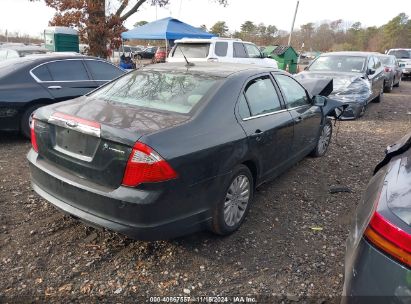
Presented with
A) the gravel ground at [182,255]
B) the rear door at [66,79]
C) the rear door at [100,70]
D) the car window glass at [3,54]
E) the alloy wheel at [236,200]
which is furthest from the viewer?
the car window glass at [3,54]

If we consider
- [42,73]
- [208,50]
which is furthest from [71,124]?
[208,50]

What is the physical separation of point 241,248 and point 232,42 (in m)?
10.2

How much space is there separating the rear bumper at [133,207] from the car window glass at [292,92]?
80.6 inches

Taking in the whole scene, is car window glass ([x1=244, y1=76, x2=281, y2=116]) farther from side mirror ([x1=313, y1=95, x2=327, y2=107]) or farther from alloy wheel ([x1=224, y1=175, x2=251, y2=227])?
side mirror ([x1=313, y1=95, x2=327, y2=107])

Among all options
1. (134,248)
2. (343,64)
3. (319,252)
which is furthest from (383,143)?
(134,248)

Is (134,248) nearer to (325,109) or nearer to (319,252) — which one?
(319,252)

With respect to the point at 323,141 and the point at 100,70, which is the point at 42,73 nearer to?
the point at 100,70

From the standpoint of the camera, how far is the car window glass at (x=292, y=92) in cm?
437

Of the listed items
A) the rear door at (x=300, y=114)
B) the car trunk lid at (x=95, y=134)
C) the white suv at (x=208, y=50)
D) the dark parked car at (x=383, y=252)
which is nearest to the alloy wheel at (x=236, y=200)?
the car trunk lid at (x=95, y=134)

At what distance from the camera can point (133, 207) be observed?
8.45ft

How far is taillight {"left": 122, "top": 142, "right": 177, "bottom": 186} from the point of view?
2.51 m

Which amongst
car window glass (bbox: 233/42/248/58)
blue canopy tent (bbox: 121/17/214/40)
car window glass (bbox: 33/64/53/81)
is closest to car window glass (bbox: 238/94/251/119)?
car window glass (bbox: 33/64/53/81)

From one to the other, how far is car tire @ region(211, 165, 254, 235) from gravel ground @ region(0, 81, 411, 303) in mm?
150

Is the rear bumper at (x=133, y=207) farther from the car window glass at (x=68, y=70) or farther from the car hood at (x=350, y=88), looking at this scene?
the car hood at (x=350, y=88)
